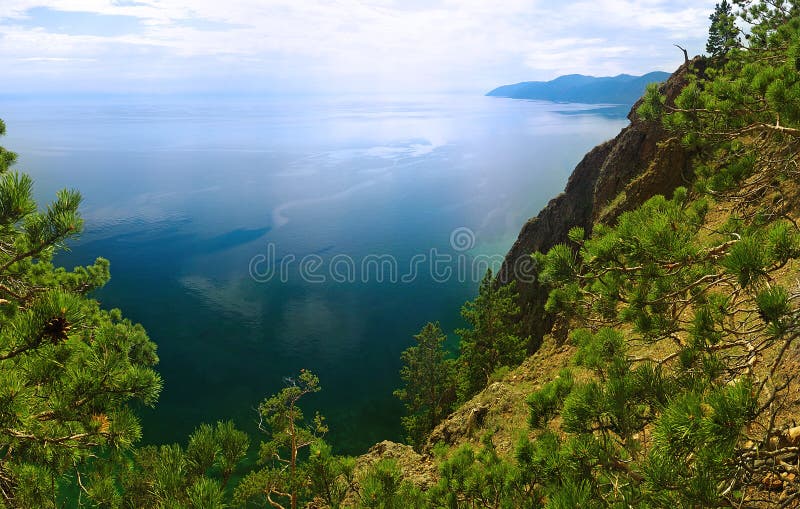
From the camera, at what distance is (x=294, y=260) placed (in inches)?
2879

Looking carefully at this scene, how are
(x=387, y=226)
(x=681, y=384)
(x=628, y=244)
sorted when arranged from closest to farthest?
(x=681, y=384) → (x=628, y=244) → (x=387, y=226)

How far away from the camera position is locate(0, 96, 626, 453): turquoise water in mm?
42688

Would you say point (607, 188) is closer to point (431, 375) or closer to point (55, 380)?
point (431, 375)

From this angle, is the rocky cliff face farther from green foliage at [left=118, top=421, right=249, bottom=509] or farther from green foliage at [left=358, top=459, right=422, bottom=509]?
green foliage at [left=118, top=421, right=249, bottom=509]

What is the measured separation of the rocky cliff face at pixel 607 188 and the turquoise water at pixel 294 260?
16.7 meters

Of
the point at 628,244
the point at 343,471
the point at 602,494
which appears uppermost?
the point at 628,244

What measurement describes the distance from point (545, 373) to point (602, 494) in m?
12.2

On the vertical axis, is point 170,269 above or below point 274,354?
above

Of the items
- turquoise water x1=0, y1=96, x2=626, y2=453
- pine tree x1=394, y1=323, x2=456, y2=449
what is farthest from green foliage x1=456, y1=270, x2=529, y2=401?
turquoise water x1=0, y1=96, x2=626, y2=453

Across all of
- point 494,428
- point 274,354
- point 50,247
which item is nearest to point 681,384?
point 50,247

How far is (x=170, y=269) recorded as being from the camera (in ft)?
227

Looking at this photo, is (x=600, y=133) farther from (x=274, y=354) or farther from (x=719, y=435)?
(x=719, y=435)

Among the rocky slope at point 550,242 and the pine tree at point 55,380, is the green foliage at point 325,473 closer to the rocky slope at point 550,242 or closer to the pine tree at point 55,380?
the pine tree at point 55,380

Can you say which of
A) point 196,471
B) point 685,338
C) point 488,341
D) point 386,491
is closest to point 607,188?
A: point 488,341
